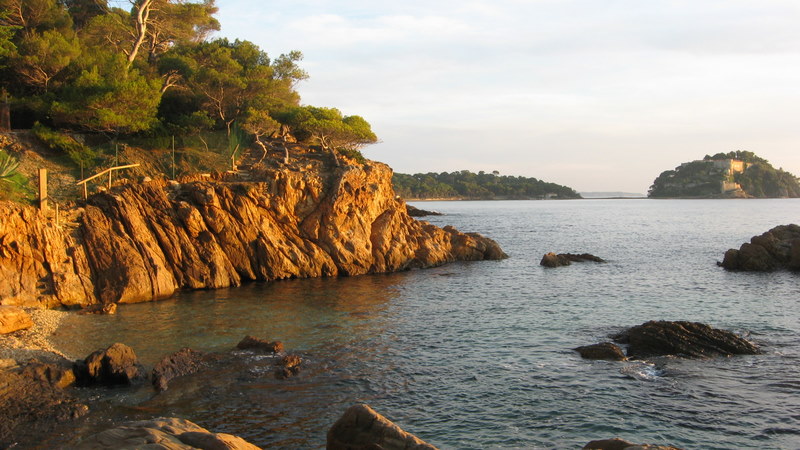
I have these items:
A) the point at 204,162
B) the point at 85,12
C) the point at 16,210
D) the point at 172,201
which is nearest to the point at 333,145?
the point at 204,162

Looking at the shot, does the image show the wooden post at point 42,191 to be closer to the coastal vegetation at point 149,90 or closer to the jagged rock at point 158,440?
the coastal vegetation at point 149,90

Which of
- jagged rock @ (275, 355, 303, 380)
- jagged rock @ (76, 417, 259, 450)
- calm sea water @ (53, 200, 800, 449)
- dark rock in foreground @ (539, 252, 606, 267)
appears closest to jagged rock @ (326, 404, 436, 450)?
calm sea water @ (53, 200, 800, 449)

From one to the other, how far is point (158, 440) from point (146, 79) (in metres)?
37.6

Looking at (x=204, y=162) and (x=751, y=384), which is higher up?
(x=204, y=162)

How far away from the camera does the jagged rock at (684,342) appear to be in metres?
19.8

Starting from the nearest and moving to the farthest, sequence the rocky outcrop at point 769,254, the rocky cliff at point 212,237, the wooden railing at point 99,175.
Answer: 1. the rocky cliff at point 212,237
2. the wooden railing at point 99,175
3. the rocky outcrop at point 769,254

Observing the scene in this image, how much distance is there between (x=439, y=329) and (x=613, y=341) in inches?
272

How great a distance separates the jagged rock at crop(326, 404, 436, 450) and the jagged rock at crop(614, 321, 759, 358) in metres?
12.4

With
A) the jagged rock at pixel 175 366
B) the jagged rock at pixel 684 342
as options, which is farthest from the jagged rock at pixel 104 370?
the jagged rock at pixel 684 342

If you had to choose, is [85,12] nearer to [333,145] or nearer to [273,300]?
[333,145]

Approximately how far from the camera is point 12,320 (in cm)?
1923

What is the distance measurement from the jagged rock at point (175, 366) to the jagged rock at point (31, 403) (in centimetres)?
208

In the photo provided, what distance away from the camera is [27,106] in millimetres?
35406

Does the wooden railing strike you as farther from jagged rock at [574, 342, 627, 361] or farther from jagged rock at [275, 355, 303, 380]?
jagged rock at [574, 342, 627, 361]
